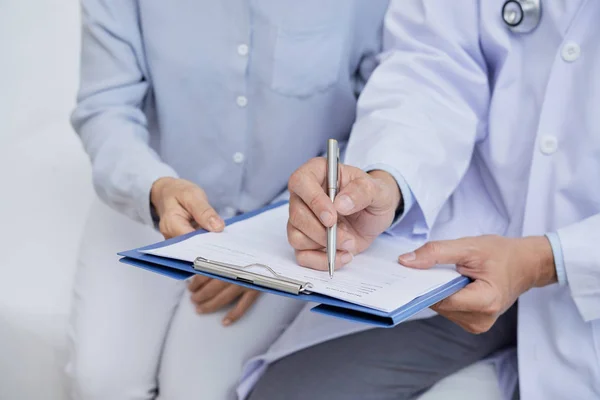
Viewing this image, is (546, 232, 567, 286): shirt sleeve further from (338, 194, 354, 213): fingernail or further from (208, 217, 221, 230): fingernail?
(208, 217, 221, 230): fingernail

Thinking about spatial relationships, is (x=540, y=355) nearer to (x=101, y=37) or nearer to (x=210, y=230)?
(x=210, y=230)

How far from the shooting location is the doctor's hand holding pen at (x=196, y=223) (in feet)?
2.94

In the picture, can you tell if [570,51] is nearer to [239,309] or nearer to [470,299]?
[470,299]

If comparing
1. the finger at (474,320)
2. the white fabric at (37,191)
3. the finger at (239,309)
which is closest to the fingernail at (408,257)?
the finger at (474,320)

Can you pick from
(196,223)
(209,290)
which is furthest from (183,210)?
(209,290)

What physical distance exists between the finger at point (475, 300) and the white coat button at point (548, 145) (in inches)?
9.2

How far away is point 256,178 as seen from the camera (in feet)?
3.94

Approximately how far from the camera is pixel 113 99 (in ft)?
3.82

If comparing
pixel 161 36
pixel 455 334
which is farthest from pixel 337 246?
pixel 161 36

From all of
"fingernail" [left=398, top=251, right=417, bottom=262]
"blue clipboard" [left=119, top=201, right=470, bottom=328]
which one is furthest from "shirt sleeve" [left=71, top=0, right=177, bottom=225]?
"fingernail" [left=398, top=251, right=417, bottom=262]

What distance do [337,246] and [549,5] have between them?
0.46m

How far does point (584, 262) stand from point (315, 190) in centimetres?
35

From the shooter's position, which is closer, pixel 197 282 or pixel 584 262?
pixel 584 262

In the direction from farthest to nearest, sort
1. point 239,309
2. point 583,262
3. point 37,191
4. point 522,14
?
point 37,191 < point 239,309 < point 522,14 < point 583,262
